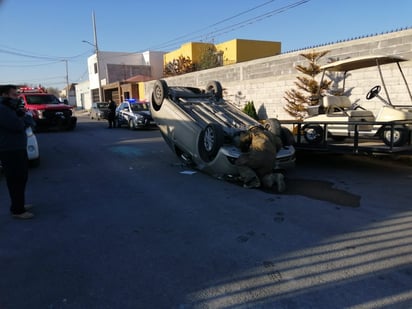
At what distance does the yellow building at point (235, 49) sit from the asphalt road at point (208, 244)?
2574 centimetres

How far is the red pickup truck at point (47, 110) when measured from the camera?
675 inches

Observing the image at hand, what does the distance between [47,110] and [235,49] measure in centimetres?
1878

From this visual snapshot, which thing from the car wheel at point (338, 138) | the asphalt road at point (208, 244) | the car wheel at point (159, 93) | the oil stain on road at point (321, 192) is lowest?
the oil stain on road at point (321, 192)

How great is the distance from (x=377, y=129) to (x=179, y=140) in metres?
4.47

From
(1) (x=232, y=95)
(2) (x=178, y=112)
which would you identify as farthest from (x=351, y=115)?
(1) (x=232, y=95)

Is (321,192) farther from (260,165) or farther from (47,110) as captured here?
(47,110)

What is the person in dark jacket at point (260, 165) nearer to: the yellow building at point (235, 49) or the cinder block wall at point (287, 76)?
the cinder block wall at point (287, 76)

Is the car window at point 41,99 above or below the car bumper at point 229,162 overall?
above

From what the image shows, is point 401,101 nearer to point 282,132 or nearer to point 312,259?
point 282,132

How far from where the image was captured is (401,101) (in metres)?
10.4

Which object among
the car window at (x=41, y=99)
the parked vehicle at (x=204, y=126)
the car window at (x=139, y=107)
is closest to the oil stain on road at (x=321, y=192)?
the parked vehicle at (x=204, y=126)

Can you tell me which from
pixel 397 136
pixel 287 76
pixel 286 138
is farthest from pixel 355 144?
pixel 287 76

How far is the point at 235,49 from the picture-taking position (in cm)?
3056

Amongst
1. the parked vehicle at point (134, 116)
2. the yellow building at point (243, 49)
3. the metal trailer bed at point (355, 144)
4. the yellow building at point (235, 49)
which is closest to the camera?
the metal trailer bed at point (355, 144)
